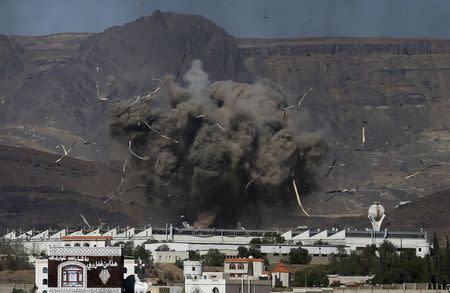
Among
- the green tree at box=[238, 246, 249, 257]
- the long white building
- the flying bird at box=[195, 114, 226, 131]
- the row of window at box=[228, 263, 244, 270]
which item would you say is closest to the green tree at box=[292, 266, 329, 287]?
the row of window at box=[228, 263, 244, 270]

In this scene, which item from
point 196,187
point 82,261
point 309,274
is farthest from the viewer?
point 196,187

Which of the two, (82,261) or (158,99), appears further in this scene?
(158,99)

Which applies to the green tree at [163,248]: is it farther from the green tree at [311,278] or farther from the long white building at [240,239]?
the green tree at [311,278]

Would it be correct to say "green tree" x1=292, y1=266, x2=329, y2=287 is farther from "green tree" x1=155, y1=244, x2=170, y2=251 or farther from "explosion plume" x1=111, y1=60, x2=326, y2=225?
"explosion plume" x1=111, y1=60, x2=326, y2=225

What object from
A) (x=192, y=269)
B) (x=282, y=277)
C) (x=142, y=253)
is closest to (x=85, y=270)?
(x=192, y=269)

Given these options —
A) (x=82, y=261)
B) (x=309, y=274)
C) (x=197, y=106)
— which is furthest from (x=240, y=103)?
(x=82, y=261)

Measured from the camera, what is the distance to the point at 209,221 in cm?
17875

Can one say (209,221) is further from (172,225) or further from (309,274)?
(309,274)

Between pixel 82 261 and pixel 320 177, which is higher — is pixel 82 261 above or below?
below

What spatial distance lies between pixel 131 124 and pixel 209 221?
1002 centimetres

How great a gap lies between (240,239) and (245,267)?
121 feet

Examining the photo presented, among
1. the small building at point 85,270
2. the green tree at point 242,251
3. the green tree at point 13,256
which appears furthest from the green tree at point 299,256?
the small building at point 85,270

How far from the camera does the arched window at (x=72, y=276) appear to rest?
8610cm

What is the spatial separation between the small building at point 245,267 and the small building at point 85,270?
45.5 metres
